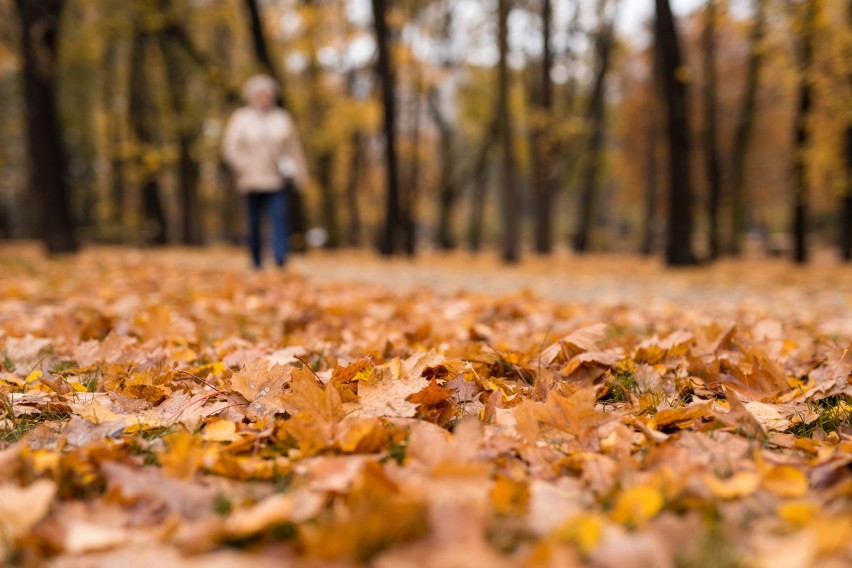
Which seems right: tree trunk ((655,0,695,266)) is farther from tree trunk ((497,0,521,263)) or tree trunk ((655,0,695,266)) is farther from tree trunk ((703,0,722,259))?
tree trunk ((703,0,722,259))

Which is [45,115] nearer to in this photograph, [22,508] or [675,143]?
[675,143]

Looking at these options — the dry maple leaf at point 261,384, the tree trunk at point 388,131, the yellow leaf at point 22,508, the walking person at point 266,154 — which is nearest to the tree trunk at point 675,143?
the tree trunk at point 388,131

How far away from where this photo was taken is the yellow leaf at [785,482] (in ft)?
3.76

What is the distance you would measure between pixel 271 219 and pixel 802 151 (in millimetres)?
10578

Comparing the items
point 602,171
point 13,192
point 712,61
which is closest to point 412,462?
point 712,61

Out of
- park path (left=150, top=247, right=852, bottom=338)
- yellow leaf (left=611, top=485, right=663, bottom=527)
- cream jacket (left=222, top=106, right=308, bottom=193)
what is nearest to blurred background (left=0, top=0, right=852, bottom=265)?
park path (left=150, top=247, right=852, bottom=338)

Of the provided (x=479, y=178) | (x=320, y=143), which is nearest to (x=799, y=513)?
(x=320, y=143)

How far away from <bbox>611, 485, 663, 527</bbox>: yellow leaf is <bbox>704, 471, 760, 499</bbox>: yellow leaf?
14 cm

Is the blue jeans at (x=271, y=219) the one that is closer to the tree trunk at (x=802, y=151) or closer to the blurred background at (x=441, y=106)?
the blurred background at (x=441, y=106)

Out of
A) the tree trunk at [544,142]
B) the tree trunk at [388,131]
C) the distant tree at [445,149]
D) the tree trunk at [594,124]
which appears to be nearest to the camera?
the tree trunk at [388,131]

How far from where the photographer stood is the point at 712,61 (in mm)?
16562

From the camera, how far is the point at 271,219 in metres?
7.49

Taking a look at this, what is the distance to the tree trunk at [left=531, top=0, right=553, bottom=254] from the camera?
1433 cm

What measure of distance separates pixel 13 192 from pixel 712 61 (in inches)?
1266
